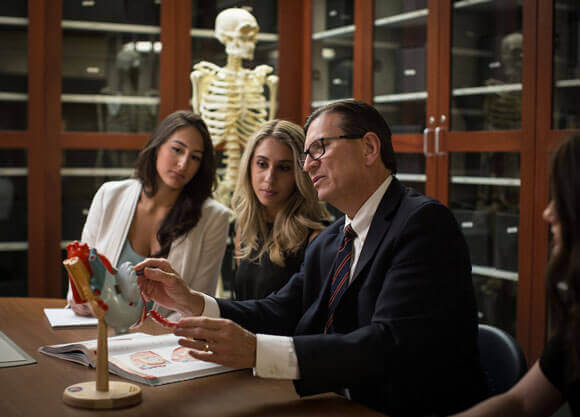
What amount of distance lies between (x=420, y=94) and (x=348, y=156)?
2.35 m

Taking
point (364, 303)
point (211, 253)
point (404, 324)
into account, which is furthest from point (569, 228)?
point (211, 253)

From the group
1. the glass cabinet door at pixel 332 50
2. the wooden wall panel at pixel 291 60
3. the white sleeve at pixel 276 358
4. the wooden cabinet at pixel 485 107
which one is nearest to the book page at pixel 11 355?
the white sleeve at pixel 276 358

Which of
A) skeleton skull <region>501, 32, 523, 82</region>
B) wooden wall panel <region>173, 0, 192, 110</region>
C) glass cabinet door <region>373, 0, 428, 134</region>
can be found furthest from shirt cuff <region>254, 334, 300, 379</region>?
wooden wall panel <region>173, 0, 192, 110</region>

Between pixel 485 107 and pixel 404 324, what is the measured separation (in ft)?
7.96

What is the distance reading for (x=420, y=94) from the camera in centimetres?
405

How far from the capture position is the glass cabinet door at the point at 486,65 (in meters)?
3.52

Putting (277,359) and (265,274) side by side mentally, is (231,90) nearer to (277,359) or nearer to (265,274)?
(265,274)

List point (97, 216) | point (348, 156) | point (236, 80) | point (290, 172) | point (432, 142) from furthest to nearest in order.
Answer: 1. point (236, 80)
2. point (432, 142)
3. point (97, 216)
4. point (290, 172)
5. point (348, 156)

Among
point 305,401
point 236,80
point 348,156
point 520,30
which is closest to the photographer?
point 305,401

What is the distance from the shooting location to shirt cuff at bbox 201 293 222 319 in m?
1.90

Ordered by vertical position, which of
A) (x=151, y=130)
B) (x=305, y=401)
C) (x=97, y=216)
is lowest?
(x=305, y=401)

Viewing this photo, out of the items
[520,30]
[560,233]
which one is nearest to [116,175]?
[520,30]

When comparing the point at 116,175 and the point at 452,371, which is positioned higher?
the point at 116,175

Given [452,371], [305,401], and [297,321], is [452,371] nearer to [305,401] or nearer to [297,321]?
[305,401]
